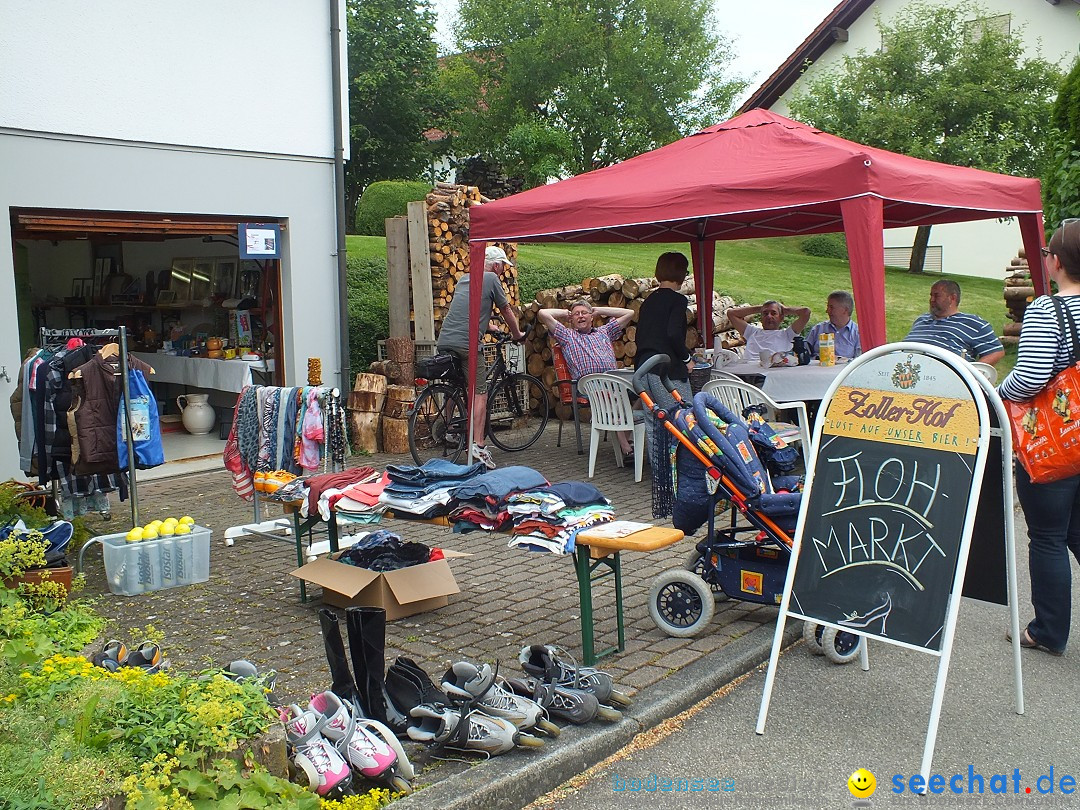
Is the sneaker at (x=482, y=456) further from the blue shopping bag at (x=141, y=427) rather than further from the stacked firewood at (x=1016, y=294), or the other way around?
the stacked firewood at (x=1016, y=294)

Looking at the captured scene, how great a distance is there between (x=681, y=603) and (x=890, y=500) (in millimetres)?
1313

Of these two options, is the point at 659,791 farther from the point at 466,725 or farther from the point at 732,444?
the point at 732,444

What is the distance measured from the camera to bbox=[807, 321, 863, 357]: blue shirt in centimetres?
896

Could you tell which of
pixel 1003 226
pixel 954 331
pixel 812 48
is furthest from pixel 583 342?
pixel 812 48

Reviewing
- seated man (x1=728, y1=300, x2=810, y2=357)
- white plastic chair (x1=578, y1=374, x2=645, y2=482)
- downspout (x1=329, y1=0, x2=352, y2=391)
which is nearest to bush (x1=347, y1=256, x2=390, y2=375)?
downspout (x1=329, y1=0, x2=352, y2=391)

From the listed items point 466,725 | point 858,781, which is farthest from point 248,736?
point 858,781

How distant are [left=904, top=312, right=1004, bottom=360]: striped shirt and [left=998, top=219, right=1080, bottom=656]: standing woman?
264 centimetres

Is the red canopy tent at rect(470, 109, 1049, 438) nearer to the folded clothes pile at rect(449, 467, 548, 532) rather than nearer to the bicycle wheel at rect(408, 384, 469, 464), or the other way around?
the bicycle wheel at rect(408, 384, 469, 464)

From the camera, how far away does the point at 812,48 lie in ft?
99.9

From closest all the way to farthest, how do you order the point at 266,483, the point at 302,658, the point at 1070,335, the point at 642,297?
the point at 1070,335 → the point at 302,658 → the point at 266,483 → the point at 642,297

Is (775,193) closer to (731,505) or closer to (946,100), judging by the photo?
(731,505)

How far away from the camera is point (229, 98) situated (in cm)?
856

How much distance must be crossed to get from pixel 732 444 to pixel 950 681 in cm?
133

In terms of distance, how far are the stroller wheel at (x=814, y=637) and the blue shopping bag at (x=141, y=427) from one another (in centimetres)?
400
